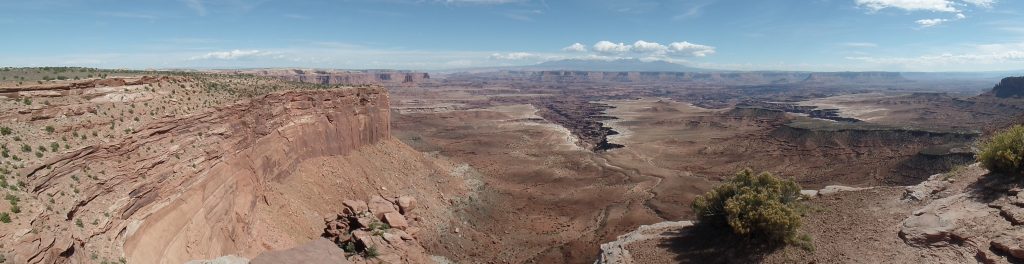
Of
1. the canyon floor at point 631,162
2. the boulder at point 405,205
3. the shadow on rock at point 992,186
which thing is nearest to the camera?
the shadow on rock at point 992,186

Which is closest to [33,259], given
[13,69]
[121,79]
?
[121,79]

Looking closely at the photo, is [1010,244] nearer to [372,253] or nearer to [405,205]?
[372,253]

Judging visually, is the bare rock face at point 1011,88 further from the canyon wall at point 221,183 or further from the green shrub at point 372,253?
the green shrub at point 372,253

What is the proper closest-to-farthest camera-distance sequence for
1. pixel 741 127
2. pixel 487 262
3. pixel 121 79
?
1. pixel 121 79
2. pixel 487 262
3. pixel 741 127

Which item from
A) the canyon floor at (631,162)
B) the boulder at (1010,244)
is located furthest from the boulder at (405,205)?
the boulder at (1010,244)

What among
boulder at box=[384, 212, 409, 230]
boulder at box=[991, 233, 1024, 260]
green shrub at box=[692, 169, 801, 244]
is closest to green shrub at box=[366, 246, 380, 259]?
boulder at box=[384, 212, 409, 230]

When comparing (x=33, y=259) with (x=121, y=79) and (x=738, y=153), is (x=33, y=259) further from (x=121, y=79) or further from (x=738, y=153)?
(x=738, y=153)
